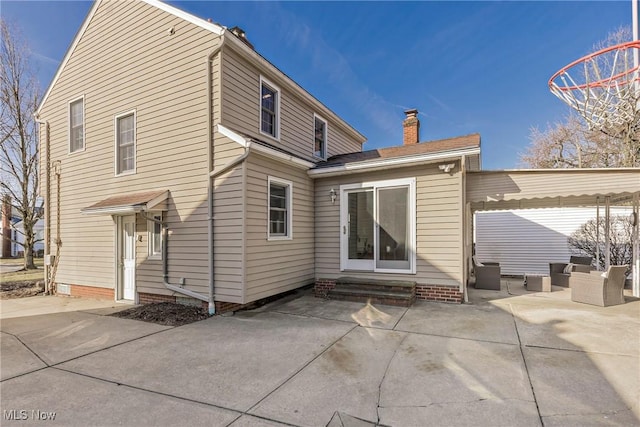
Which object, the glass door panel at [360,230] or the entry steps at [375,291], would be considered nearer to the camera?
the entry steps at [375,291]

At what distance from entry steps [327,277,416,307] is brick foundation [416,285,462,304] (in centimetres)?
27

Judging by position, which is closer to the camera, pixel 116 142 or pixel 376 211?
pixel 376 211

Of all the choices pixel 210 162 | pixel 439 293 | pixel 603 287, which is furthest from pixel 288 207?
pixel 603 287

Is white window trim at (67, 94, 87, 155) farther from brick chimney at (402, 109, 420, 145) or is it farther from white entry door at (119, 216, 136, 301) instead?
brick chimney at (402, 109, 420, 145)

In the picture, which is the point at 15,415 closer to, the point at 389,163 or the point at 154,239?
the point at 154,239

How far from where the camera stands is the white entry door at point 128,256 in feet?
25.8

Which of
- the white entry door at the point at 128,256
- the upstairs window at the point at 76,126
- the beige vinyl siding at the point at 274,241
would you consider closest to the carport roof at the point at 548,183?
the beige vinyl siding at the point at 274,241

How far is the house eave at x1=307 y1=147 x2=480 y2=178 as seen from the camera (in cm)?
643

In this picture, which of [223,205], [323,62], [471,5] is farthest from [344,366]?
[323,62]

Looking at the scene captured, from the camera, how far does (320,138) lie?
1044cm

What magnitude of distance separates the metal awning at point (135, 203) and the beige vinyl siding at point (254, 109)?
7.69 ft

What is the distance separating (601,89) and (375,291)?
6337 mm

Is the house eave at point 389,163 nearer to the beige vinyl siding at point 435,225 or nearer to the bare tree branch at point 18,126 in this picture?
the beige vinyl siding at point 435,225

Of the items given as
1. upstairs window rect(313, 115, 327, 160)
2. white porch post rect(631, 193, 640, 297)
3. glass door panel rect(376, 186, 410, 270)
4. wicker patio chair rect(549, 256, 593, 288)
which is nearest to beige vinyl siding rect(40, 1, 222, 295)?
glass door panel rect(376, 186, 410, 270)
